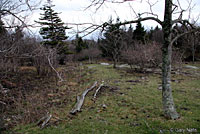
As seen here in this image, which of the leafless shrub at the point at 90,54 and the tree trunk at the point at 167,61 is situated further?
the leafless shrub at the point at 90,54

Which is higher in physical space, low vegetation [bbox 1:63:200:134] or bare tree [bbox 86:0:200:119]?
bare tree [bbox 86:0:200:119]

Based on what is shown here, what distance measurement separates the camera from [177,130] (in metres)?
3.67

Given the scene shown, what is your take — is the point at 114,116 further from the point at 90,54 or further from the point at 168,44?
the point at 90,54

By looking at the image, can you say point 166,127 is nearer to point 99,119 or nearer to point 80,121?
point 99,119

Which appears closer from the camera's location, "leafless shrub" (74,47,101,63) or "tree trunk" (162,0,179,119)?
"tree trunk" (162,0,179,119)

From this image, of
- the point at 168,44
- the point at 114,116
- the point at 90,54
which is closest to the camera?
the point at 168,44

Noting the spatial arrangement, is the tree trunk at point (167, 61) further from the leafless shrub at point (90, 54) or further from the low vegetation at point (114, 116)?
the leafless shrub at point (90, 54)

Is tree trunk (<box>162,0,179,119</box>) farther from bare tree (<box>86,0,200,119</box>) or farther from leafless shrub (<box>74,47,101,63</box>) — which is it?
leafless shrub (<box>74,47,101,63</box>)

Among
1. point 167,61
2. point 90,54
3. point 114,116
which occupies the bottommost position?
point 114,116

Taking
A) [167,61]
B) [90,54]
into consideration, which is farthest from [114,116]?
[90,54]

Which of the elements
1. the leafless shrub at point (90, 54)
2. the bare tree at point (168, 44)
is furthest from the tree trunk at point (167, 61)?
the leafless shrub at point (90, 54)

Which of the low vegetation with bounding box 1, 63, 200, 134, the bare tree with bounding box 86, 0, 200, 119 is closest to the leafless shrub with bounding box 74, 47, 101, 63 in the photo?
the low vegetation with bounding box 1, 63, 200, 134

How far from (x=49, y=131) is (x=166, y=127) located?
3041 millimetres

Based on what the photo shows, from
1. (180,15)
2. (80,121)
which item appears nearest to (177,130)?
(80,121)
